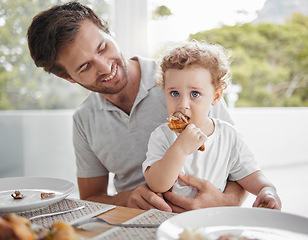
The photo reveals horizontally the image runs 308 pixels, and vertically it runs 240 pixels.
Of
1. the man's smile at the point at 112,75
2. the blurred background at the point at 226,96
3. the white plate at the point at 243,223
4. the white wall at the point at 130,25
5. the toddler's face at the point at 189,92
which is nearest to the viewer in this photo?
the white plate at the point at 243,223

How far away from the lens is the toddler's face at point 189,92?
127 cm

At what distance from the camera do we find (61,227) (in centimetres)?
61

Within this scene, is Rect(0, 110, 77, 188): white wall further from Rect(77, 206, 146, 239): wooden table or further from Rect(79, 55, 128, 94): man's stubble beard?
Rect(77, 206, 146, 239): wooden table

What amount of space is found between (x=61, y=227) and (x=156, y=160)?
706 millimetres

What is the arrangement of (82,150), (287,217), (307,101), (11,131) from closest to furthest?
(287,217), (82,150), (11,131), (307,101)

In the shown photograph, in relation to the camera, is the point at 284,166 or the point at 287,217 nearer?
the point at 287,217

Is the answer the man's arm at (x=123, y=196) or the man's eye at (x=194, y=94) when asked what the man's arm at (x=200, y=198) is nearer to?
the man's arm at (x=123, y=196)

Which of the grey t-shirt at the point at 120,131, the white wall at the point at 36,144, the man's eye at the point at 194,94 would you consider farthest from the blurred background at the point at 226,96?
the man's eye at the point at 194,94

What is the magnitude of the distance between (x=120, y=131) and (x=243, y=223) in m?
1.04

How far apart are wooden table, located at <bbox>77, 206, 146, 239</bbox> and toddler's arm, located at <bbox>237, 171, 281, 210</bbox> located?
43 cm

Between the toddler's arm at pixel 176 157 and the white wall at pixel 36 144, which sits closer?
the toddler's arm at pixel 176 157

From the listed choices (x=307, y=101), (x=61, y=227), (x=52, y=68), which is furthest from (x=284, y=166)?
(x=61, y=227)

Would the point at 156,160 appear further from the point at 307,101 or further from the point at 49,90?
the point at 307,101

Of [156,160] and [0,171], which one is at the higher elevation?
[156,160]
